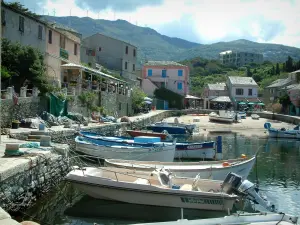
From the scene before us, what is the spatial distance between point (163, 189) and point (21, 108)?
15041 mm

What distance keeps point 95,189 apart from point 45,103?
15974 millimetres

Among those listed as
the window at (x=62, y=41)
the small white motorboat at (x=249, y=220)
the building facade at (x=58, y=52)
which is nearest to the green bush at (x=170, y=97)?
the building facade at (x=58, y=52)

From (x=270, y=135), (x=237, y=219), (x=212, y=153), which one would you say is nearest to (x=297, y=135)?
(x=270, y=135)

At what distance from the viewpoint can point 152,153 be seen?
2152cm

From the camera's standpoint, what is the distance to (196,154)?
26.0 meters

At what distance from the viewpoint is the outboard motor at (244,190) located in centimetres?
1311

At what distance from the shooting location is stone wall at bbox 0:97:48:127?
23.0 meters

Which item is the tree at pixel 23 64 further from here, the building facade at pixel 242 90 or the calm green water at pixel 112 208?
the building facade at pixel 242 90

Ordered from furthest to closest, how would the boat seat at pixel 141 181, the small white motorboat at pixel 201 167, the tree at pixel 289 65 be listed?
the tree at pixel 289 65
the small white motorboat at pixel 201 167
the boat seat at pixel 141 181

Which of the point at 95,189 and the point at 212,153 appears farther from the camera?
the point at 212,153

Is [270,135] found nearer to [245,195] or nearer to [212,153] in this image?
[212,153]

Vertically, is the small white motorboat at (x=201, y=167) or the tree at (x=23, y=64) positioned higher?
the tree at (x=23, y=64)

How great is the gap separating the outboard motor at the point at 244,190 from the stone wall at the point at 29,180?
22.8 ft

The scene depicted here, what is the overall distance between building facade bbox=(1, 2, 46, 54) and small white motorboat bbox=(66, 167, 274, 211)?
1741 cm
